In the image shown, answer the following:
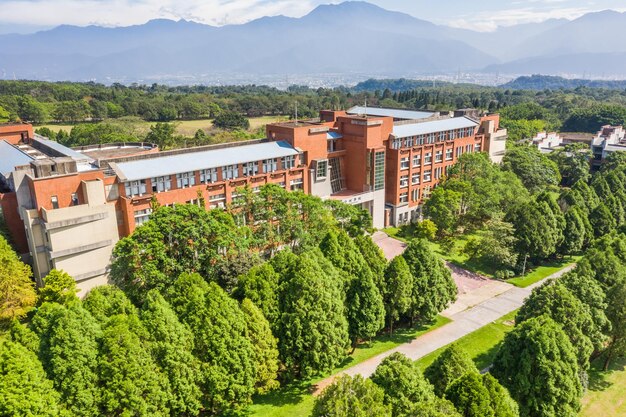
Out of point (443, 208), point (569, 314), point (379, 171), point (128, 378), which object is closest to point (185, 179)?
point (379, 171)

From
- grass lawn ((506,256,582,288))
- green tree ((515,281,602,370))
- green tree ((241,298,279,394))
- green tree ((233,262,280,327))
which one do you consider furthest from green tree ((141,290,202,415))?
grass lawn ((506,256,582,288))

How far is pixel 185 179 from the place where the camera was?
41406 millimetres

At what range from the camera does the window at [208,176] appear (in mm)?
42241

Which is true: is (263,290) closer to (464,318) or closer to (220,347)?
(220,347)

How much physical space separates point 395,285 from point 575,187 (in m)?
34.0

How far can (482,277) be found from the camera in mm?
44594

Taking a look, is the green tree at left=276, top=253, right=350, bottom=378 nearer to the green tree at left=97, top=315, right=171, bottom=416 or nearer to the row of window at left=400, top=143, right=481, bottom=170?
the green tree at left=97, top=315, right=171, bottom=416

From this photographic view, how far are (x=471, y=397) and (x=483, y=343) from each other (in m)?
15.9

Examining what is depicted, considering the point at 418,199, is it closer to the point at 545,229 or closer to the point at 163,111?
the point at 545,229

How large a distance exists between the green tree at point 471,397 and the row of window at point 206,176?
97.3 ft

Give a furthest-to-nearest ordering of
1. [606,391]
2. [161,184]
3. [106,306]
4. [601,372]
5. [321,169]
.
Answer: [321,169], [161,184], [601,372], [606,391], [106,306]

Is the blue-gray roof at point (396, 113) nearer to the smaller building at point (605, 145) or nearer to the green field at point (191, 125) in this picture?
the smaller building at point (605, 145)

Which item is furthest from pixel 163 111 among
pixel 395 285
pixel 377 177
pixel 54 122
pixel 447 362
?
pixel 447 362

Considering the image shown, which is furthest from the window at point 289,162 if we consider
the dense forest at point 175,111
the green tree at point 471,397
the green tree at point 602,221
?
the dense forest at point 175,111
